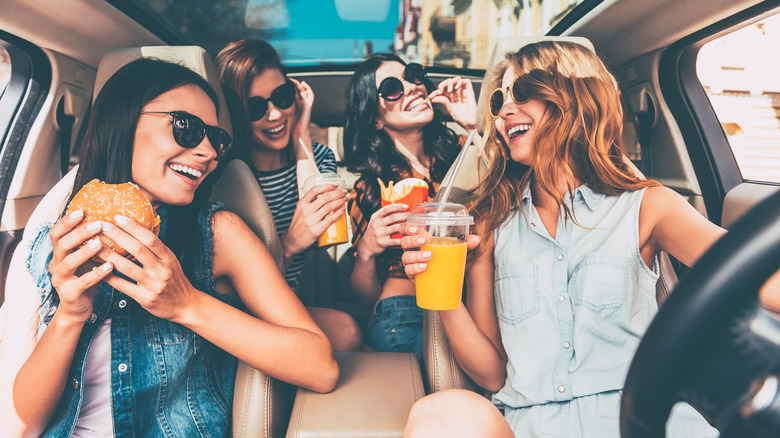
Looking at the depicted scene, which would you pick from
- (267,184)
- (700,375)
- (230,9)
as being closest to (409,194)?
(267,184)

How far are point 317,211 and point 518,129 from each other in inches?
27.6

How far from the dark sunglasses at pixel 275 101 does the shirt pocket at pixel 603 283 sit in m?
1.35

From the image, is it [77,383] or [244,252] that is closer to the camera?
[77,383]

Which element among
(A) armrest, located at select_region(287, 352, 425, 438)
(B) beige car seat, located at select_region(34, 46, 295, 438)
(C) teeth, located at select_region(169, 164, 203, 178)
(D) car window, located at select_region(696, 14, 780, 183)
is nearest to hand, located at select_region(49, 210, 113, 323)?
(C) teeth, located at select_region(169, 164, 203, 178)

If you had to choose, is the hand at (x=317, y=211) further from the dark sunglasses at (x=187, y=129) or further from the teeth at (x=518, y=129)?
the teeth at (x=518, y=129)

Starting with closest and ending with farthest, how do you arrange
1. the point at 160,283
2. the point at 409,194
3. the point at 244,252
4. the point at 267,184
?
the point at 160,283 → the point at 244,252 → the point at 409,194 → the point at 267,184

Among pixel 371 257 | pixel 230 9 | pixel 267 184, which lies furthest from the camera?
pixel 230 9

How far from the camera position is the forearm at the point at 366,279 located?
6.06 ft

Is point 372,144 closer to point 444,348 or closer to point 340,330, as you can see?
point 340,330

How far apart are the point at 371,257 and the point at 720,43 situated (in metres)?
1.64

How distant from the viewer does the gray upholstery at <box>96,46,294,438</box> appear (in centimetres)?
123

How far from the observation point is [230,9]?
3318 millimetres

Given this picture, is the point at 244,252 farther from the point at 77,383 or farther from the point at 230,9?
the point at 230,9

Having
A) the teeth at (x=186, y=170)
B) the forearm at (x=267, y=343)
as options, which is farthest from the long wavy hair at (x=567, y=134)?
the teeth at (x=186, y=170)
